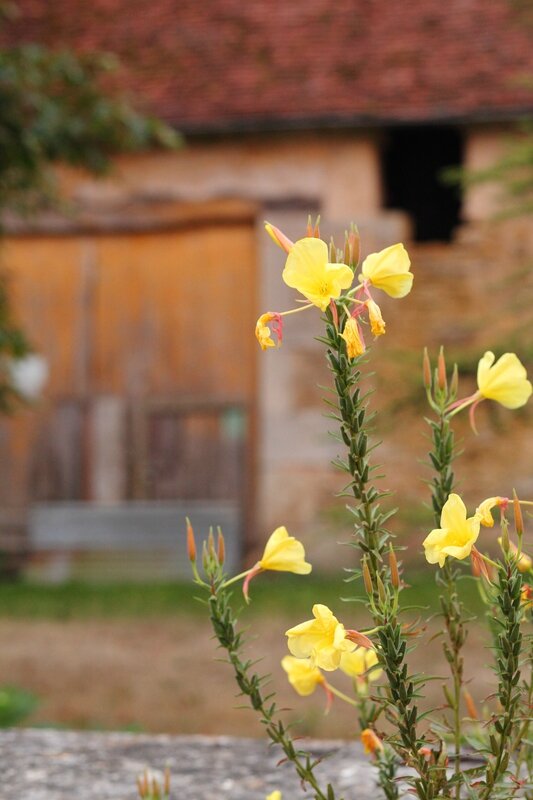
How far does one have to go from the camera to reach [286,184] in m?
8.62

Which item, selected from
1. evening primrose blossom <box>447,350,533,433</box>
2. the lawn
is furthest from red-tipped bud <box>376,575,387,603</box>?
the lawn

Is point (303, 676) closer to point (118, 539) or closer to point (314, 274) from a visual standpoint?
point (314, 274)

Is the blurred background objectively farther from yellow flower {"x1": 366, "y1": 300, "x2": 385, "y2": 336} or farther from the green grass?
yellow flower {"x1": 366, "y1": 300, "x2": 385, "y2": 336}

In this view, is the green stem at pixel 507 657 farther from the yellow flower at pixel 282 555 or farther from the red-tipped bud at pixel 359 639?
the yellow flower at pixel 282 555

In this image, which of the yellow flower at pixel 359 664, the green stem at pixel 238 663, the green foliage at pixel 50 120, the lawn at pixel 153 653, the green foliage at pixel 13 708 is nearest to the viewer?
the green stem at pixel 238 663

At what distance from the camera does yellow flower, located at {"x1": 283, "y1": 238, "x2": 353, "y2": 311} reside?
4.24 feet

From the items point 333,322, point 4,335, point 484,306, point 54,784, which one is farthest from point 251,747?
point 484,306

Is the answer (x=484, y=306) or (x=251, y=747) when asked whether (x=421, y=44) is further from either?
(x=251, y=747)

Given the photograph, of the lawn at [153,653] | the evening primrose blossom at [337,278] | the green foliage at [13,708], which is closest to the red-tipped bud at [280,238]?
the evening primrose blossom at [337,278]

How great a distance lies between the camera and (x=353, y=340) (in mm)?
1255

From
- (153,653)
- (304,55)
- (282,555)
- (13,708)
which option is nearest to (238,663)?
(282,555)

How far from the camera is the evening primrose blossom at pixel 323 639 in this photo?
49.6 inches

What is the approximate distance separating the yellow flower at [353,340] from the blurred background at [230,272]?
622 centimetres

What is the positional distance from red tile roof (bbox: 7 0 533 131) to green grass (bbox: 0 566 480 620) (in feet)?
10.2
